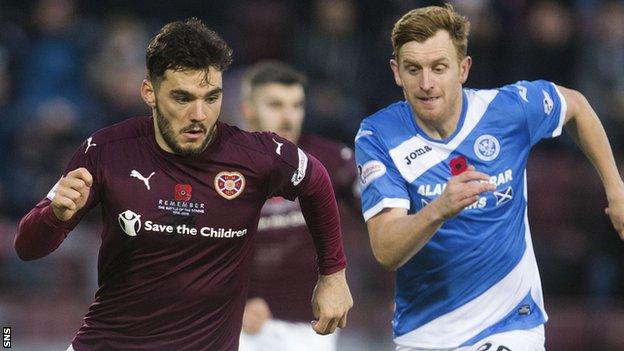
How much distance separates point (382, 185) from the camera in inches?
255

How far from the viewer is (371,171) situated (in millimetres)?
6543

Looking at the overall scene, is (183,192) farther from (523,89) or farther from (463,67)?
(523,89)

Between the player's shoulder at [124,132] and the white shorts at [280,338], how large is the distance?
281cm

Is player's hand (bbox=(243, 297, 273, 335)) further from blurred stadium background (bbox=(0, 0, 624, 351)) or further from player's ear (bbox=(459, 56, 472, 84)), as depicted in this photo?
blurred stadium background (bbox=(0, 0, 624, 351))

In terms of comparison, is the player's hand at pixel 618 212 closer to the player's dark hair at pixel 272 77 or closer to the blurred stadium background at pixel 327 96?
the player's dark hair at pixel 272 77

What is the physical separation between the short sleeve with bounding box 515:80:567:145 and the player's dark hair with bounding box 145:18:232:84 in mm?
1769

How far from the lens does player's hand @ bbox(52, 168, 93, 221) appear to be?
538cm

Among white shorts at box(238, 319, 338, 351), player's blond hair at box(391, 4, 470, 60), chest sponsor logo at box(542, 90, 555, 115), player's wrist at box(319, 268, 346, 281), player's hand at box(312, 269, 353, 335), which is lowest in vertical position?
white shorts at box(238, 319, 338, 351)

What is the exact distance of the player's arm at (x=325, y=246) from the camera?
6074 mm

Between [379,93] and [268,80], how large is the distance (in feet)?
13.4

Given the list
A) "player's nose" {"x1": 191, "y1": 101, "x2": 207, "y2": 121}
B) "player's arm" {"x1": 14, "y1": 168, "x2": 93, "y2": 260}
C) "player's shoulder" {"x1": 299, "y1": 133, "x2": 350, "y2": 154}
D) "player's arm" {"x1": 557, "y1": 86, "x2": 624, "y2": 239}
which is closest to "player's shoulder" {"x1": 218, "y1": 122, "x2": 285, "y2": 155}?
"player's nose" {"x1": 191, "y1": 101, "x2": 207, "y2": 121}

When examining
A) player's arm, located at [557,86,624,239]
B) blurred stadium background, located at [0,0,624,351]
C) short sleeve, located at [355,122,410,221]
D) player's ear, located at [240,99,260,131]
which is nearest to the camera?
short sleeve, located at [355,122,410,221]

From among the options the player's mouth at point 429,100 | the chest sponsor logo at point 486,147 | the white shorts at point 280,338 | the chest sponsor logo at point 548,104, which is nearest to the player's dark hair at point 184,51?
the player's mouth at point 429,100

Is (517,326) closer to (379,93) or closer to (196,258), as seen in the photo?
(196,258)
